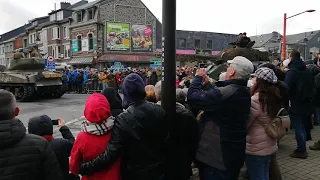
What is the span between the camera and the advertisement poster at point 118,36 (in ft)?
128

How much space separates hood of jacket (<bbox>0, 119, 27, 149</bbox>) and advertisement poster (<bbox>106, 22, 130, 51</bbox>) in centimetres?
3737

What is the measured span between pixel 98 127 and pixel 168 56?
0.87 m

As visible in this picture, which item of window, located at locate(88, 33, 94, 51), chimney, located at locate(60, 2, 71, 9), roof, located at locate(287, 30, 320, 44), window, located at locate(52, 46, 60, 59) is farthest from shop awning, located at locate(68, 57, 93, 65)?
roof, located at locate(287, 30, 320, 44)

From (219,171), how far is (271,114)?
0.94 meters

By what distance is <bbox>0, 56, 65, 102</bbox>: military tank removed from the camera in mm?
15707

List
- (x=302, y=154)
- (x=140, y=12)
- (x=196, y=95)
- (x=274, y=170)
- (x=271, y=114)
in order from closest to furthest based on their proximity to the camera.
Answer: (x=196, y=95) → (x=271, y=114) → (x=274, y=170) → (x=302, y=154) → (x=140, y=12)

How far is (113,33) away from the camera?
39125 millimetres

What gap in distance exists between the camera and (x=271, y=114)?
11.2 ft

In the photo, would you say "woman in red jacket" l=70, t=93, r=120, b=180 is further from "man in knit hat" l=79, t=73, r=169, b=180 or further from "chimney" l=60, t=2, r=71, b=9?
"chimney" l=60, t=2, r=71, b=9

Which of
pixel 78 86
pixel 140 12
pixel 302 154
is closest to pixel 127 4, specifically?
pixel 140 12

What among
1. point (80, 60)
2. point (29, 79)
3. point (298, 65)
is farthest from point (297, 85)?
point (80, 60)

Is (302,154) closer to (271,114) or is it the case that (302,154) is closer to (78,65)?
(271,114)

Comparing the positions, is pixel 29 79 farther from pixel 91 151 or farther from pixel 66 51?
pixel 66 51

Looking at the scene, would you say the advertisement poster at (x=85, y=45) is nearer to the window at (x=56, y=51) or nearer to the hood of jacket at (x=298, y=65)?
the window at (x=56, y=51)
